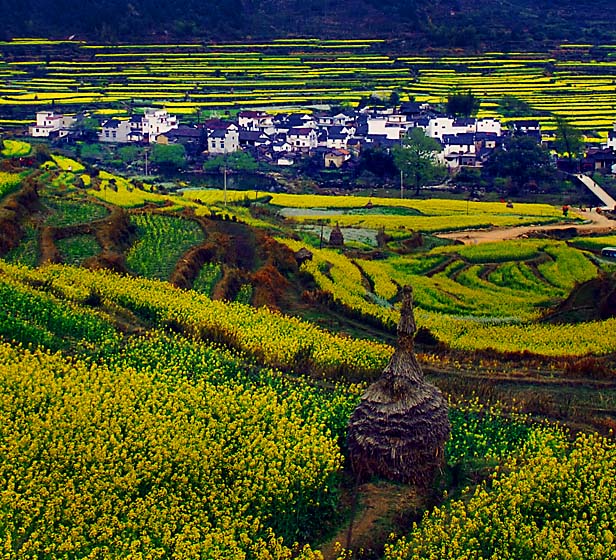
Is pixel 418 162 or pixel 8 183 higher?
pixel 8 183

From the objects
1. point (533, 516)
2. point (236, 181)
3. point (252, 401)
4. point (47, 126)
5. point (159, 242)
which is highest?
point (252, 401)

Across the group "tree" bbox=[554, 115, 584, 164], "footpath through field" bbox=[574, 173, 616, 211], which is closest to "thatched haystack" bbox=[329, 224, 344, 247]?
"footpath through field" bbox=[574, 173, 616, 211]

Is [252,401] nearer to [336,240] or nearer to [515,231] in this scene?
[336,240]

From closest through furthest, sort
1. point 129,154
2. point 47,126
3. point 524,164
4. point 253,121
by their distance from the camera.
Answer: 1. point 524,164
2. point 129,154
3. point 47,126
4. point 253,121

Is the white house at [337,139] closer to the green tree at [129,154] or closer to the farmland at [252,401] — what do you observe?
the green tree at [129,154]

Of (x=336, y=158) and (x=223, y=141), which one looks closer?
(x=336, y=158)

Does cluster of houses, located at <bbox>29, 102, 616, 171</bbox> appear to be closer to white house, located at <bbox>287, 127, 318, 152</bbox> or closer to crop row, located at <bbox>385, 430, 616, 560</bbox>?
white house, located at <bbox>287, 127, 318, 152</bbox>

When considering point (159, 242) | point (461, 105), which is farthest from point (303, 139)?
point (159, 242)
